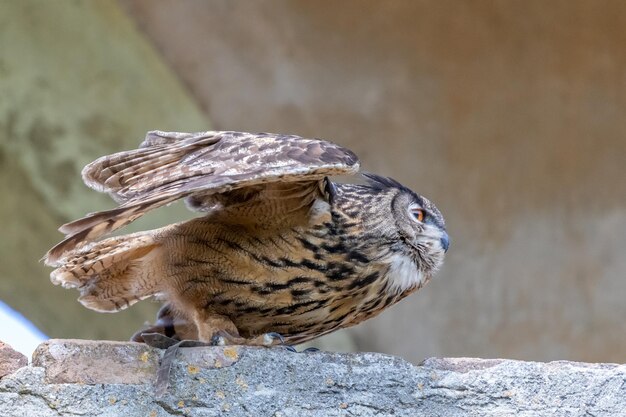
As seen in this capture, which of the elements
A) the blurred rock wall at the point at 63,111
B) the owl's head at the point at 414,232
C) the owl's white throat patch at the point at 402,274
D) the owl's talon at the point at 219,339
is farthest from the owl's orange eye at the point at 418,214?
the blurred rock wall at the point at 63,111

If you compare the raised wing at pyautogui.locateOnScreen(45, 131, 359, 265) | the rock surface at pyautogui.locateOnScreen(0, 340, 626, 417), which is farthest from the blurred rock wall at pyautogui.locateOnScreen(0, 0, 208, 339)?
the rock surface at pyautogui.locateOnScreen(0, 340, 626, 417)

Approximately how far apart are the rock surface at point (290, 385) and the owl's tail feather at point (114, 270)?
496 mm

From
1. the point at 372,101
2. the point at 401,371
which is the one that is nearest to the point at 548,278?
the point at 372,101

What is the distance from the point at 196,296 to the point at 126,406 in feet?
1.71

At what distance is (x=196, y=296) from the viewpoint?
8.21 ft

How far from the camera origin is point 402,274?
8.91 ft

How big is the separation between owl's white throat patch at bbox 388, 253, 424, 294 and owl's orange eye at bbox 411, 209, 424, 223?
0.46 feet

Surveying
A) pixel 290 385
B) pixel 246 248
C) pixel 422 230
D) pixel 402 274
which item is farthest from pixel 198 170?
pixel 422 230

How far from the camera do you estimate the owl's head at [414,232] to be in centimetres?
275

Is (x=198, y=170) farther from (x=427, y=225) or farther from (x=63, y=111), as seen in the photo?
(x=63, y=111)

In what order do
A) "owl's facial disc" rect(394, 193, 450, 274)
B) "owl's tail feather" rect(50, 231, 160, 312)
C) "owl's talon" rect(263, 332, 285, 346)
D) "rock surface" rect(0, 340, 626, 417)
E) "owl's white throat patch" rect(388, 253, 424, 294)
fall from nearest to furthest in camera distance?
"rock surface" rect(0, 340, 626, 417) → "owl's talon" rect(263, 332, 285, 346) → "owl's tail feather" rect(50, 231, 160, 312) → "owl's white throat patch" rect(388, 253, 424, 294) → "owl's facial disc" rect(394, 193, 450, 274)

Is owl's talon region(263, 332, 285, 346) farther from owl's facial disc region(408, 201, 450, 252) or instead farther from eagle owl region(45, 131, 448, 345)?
owl's facial disc region(408, 201, 450, 252)

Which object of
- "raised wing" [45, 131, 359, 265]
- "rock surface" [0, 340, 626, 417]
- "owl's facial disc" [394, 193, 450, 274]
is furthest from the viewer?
"owl's facial disc" [394, 193, 450, 274]

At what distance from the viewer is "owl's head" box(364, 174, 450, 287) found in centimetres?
275
